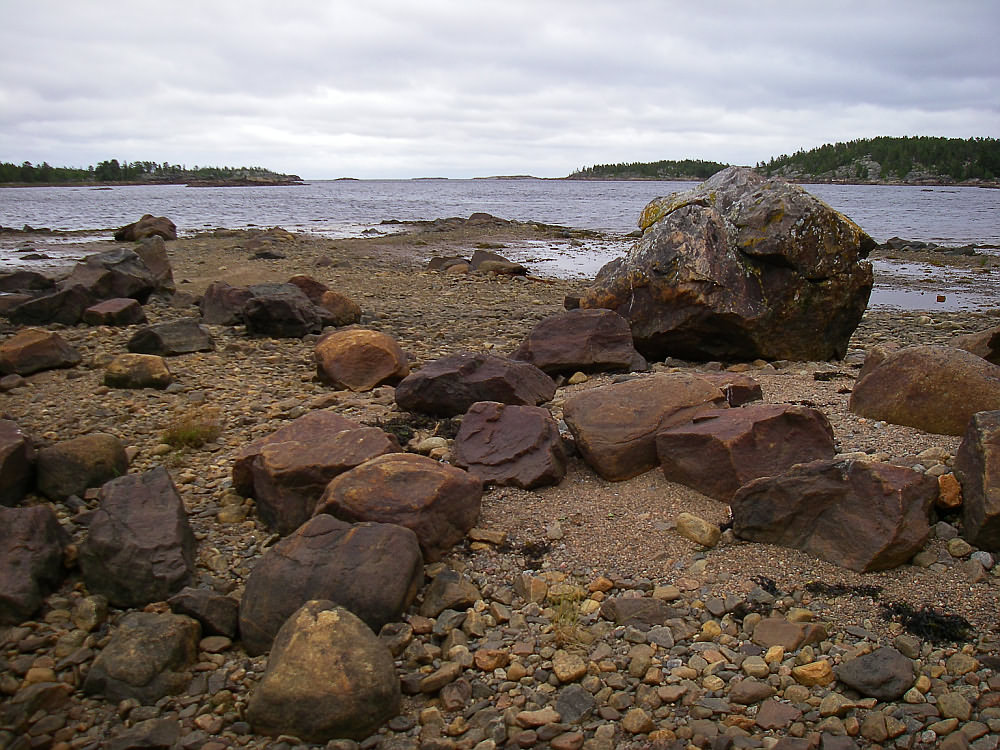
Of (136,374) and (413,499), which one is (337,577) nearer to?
(413,499)

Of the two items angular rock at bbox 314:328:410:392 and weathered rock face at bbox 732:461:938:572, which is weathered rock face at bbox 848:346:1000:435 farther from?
angular rock at bbox 314:328:410:392

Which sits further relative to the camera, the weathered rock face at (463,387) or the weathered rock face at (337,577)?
the weathered rock face at (463,387)

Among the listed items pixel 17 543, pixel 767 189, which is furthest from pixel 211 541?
pixel 767 189

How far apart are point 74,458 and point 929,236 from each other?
35.3m

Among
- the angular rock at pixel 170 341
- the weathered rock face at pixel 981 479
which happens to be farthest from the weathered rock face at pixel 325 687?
the angular rock at pixel 170 341

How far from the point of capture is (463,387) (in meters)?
6.80

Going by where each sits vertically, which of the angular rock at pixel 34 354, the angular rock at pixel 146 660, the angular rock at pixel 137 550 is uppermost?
the angular rock at pixel 34 354

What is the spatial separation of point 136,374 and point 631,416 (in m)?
4.95

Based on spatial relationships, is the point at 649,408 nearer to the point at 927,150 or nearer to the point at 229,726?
the point at 229,726

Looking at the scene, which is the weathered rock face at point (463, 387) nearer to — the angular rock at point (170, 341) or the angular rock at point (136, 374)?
the angular rock at point (136, 374)

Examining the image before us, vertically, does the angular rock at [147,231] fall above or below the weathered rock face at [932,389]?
above

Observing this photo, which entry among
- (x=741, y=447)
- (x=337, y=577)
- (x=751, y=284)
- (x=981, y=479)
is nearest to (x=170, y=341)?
(x=337, y=577)

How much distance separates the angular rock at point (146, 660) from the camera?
351cm

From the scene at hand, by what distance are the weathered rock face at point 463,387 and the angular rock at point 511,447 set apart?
898 millimetres
